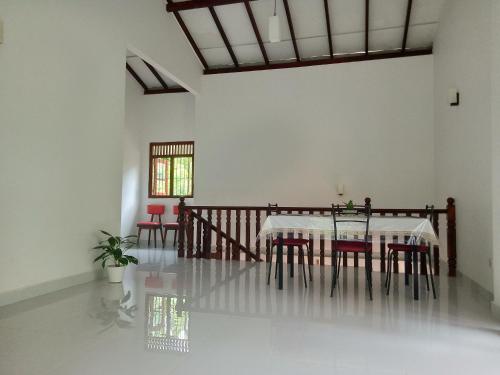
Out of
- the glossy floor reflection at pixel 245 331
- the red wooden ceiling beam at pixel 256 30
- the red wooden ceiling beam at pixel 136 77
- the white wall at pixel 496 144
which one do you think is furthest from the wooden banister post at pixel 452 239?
the red wooden ceiling beam at pixel 136 77

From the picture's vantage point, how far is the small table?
4.02 meters

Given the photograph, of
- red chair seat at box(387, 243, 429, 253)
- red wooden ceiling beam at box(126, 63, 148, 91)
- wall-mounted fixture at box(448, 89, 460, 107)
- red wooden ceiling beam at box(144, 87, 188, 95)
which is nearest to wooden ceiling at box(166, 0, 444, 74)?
red wooden ceiling beam at box(144, 87, 188, 95)

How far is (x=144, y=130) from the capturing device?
9836mm

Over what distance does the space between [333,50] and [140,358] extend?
24.2ft

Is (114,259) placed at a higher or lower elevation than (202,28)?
lower

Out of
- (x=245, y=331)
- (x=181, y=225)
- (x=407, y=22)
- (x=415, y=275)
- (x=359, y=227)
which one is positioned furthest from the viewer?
(x=407, y=22)

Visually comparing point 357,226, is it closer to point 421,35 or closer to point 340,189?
point 340,189

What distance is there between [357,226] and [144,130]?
7246 millimetres

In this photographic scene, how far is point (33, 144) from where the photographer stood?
152 inches

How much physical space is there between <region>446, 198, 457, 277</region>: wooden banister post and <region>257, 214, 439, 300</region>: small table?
1.49 metres

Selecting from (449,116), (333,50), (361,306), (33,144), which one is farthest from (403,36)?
(33,144)

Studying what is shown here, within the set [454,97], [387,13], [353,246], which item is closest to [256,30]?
[387,13]

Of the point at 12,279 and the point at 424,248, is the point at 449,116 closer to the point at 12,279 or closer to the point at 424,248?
the point at 424,248

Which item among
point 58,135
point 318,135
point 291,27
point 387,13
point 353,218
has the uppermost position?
point 387,13
